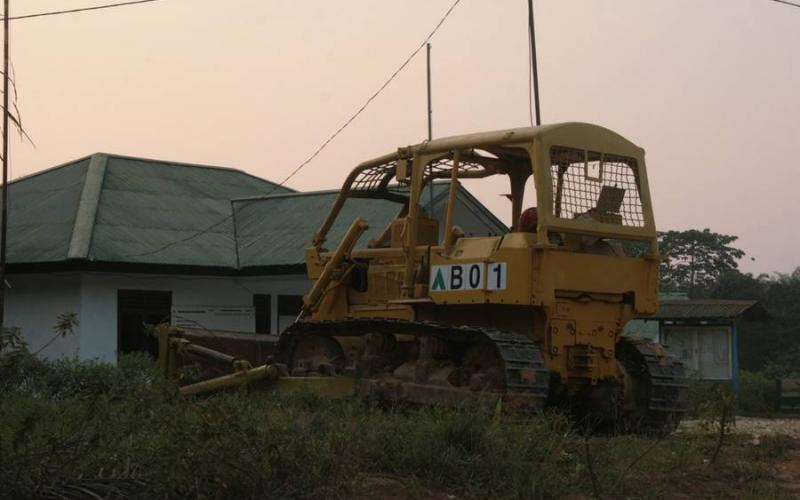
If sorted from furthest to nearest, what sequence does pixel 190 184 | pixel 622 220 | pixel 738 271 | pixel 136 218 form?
pixel 738 271 < pixel 190 184 < pixel 136 218 < pixel 622 220

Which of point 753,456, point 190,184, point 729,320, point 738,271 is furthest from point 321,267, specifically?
point 738,271

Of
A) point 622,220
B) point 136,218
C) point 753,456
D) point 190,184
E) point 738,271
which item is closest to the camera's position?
point 753,456

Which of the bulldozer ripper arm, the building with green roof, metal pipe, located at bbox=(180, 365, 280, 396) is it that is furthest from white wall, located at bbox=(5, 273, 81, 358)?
the bulldozer ripper arm

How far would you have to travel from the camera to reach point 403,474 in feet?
27.7

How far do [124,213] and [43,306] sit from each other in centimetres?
257

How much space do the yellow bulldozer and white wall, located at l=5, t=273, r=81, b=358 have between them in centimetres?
892

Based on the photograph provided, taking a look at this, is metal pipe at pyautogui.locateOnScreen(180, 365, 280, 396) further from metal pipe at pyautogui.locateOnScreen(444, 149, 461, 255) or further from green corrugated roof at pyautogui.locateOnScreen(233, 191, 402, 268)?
green corrugated roof at pyautogui.locateOnScreen(233, 191, 402, 268)

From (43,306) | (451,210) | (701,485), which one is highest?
(451,210)

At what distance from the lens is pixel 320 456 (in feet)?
24.1

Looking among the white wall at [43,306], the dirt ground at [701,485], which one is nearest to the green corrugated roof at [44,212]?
the white wall at [43,306]

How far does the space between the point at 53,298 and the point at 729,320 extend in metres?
14.9

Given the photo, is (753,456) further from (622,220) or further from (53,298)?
(53,298)

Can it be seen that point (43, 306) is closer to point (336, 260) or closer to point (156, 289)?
point (156, 289)

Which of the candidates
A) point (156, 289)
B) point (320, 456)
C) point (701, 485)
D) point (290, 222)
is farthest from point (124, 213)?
point (320, 456)
